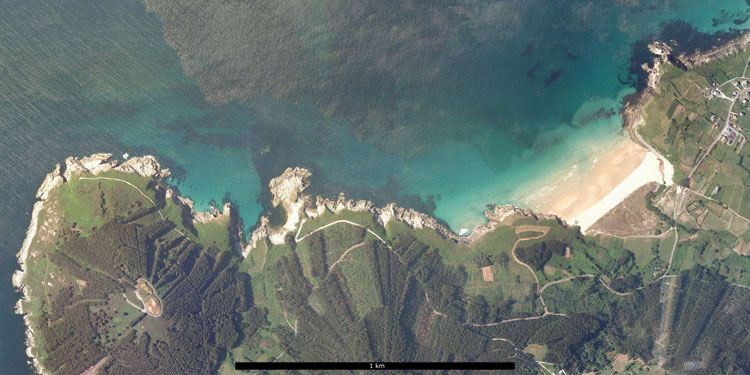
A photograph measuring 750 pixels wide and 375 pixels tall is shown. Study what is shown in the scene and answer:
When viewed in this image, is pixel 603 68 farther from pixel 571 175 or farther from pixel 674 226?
pixel 674 226

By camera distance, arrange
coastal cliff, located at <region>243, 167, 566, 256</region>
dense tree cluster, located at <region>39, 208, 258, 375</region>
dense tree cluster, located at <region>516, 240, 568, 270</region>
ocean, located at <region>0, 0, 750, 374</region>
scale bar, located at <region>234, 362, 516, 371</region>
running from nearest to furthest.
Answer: scale bar, located at <region>234, 362, 516, 371</region>
dense tree cluster, located at <region>39, 208, 258, 375</region>
dense tree cluster, located at <region>516, 240, 568, 270</region>
ocean, located at <region>0, 0, 750, 374</region>
coastal cliff, located at <region>243, 167, 566, 256</region>

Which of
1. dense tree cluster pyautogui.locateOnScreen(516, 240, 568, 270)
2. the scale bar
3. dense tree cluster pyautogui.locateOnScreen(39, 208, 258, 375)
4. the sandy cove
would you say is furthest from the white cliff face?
the sandy cove

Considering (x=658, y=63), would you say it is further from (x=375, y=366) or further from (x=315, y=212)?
(x=375, y=366)

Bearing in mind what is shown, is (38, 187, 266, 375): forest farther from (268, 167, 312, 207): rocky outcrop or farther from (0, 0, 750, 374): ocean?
(268, 167, 312, 207): rocky outcrop

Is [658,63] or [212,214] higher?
[658,63]

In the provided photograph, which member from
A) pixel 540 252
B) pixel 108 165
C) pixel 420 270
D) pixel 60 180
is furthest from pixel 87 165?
pixel 540 252

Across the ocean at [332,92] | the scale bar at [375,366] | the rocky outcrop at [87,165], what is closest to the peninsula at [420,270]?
the rocky outcrop at [87,165]
